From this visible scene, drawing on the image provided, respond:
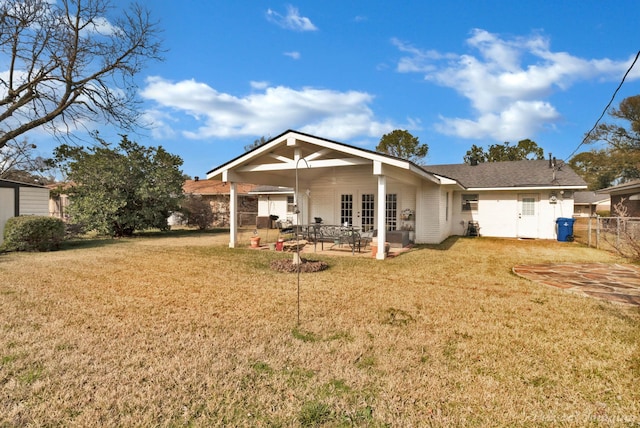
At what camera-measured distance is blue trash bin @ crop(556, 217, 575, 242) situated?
1341cm

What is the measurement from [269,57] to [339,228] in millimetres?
7768

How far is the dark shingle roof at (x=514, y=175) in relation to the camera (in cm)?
1437

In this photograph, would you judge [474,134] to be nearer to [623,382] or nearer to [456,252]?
[456,252]

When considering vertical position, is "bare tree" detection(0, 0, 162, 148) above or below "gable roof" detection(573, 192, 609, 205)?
above

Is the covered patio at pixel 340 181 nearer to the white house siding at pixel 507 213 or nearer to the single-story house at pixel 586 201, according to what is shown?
the white house siding at pixel 507 213

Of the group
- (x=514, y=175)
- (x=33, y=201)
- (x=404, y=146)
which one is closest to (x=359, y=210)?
(x=514, y=175)

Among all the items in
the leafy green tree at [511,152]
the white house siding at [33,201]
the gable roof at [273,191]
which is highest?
the leafy green tree at [511,152]

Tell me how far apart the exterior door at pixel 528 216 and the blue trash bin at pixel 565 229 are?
114 cm

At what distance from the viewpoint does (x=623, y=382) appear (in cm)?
281

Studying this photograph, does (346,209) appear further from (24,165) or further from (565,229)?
(24,165)

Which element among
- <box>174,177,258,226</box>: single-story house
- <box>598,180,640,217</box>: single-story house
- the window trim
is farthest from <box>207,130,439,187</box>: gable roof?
<box>598,180,640,217</box>: single-story house

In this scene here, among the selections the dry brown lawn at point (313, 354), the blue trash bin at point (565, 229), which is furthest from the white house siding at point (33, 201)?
the blue trash bin at point (565, 229)

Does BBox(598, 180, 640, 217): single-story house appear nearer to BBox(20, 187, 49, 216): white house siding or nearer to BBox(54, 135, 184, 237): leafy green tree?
BBox(54, 135, 184, 237): leafy green tree

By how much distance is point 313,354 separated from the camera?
332cm
